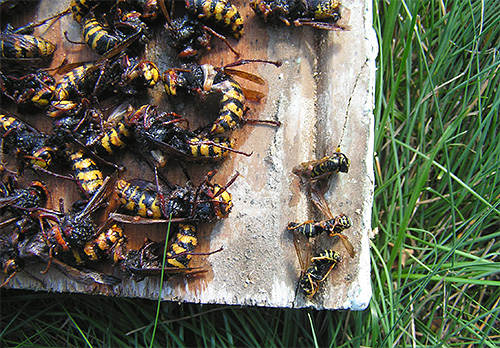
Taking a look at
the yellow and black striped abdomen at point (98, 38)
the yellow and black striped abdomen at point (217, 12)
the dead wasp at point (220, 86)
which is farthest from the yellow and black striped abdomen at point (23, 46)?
the yellow and black striped abdomen at point (217, 12)

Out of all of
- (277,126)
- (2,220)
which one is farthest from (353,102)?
(2,220)

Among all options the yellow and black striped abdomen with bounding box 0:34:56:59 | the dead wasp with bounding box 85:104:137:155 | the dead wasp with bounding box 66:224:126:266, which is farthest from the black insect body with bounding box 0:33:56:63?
the dead wasp with bounding box 66:224:126:266

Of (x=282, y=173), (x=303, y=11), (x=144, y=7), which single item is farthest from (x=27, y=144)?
(x=303, y=11)

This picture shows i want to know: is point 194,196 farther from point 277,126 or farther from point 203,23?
point 203,23

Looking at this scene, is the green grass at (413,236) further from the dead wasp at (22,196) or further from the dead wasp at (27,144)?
the dead wasp at (27,144)

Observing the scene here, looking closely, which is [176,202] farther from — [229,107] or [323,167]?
[323,167]
